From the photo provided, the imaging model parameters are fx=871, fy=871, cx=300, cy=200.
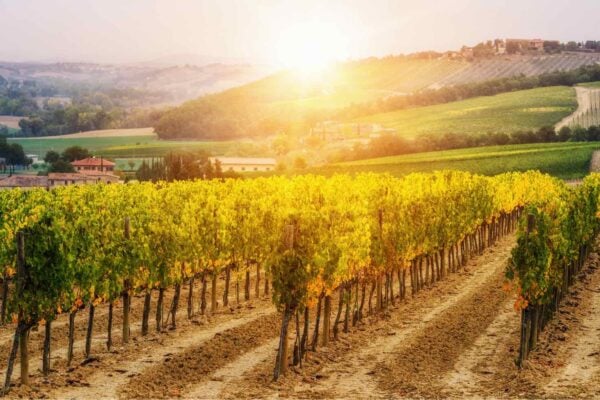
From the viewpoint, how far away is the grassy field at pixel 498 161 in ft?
333

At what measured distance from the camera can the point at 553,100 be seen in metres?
150

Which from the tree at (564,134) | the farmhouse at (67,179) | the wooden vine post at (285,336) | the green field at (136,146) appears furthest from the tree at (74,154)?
the wooden vine post at (285,336)

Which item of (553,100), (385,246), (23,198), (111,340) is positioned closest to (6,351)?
(111,340)

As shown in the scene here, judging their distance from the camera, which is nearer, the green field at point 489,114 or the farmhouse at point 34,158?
the green field at point 489,114

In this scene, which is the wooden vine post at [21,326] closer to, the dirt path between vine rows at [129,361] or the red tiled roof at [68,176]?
the dirt path between vine rows at [129,361]

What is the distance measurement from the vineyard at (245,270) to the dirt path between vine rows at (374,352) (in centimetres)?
18

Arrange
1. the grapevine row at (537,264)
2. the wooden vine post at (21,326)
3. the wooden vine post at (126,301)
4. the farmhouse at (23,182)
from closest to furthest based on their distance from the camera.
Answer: the wooden vine post at (21,326)
the grapevine row at (537,264)
the wooden vine post at (126,301)
the farmhouse at (23,182)

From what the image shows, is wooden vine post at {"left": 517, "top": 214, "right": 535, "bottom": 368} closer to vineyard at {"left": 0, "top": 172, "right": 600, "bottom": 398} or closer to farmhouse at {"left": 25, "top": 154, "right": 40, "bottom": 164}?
vineyard at {"left": 0, "top": 172, "right": 600, "bottom": 398}

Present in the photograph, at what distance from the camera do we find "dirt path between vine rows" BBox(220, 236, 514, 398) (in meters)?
20.6

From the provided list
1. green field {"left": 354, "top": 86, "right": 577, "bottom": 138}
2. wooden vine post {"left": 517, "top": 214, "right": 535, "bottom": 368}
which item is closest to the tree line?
green field {"left": 354, "top": 86, "right": 577, "bottom": 138}

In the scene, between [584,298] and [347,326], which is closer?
[347,326]

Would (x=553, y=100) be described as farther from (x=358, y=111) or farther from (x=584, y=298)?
(x=584, y=298)

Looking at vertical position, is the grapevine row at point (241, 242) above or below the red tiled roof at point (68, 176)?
above

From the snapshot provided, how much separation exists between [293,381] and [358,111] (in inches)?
6172
